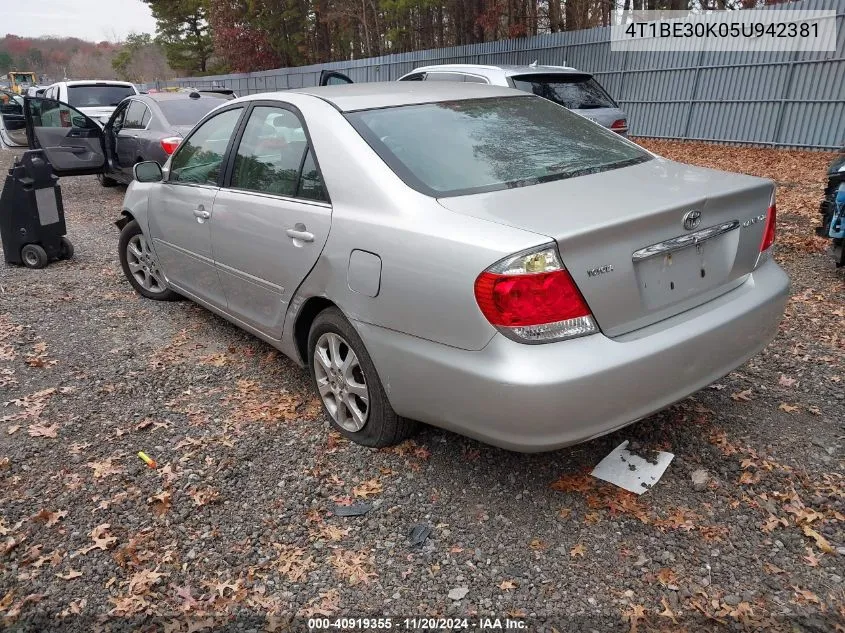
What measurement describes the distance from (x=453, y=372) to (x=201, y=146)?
290 cm

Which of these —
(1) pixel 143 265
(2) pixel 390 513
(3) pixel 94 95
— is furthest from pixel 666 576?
(3) pixel 94 95

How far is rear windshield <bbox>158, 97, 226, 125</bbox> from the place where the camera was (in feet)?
30.3

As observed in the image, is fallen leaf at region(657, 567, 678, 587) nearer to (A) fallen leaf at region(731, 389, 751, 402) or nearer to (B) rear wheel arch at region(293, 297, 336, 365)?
(A) fallen leaf at region(731, 389, 751, 402)

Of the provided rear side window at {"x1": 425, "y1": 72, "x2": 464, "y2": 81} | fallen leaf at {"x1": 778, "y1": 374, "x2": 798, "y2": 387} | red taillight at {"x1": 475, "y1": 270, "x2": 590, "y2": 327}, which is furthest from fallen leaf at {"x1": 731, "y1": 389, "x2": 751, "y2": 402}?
rear side window at {"x1": 425, "y1": 72, "x2": 464, "y2": 81}

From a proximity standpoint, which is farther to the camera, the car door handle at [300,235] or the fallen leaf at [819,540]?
the car door handle at [300,235]

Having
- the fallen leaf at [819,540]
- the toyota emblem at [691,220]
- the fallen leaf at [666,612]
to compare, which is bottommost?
the fallen leaf at [666,612]

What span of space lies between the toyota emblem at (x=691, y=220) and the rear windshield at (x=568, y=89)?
5.92m

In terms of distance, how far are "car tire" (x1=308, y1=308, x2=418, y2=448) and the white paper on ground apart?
0.94m

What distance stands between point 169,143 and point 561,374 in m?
7.88

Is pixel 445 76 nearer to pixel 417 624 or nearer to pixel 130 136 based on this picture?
pixel 130 136

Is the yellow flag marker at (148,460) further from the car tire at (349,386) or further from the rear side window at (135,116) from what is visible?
the rear side window at (135,116)

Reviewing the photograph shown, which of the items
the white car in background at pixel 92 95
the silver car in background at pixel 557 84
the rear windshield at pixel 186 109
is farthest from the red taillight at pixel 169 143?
the white car in background at pixel 92 95

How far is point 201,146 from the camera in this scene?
4449 mm

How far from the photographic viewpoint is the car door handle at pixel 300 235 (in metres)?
3.14
